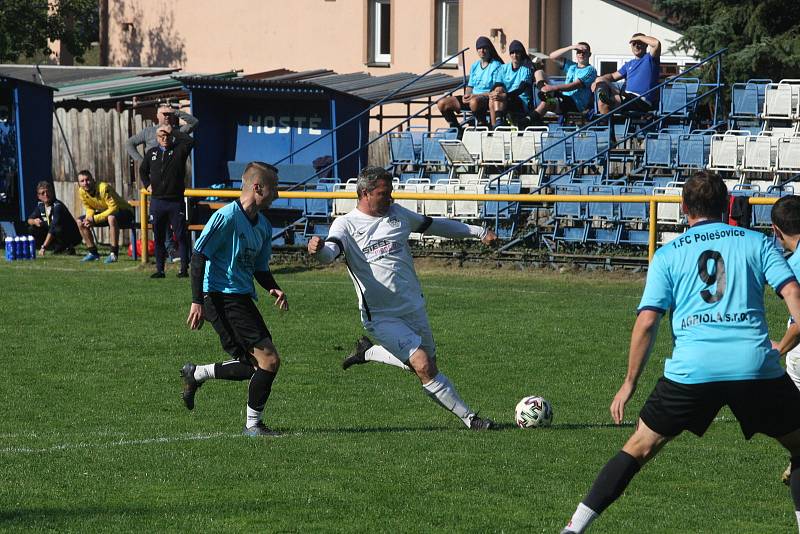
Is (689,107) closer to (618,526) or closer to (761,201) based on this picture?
(761,201)

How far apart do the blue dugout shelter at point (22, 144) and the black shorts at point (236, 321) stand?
16445 mm

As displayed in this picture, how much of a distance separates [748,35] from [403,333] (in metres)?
15.9

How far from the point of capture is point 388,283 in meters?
9.11

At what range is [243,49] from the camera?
3725 centimetres

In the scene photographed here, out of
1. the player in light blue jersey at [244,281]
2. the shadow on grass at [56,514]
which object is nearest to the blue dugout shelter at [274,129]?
the player in light blue jersey at [244,281]

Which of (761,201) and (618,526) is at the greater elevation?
(761,201)

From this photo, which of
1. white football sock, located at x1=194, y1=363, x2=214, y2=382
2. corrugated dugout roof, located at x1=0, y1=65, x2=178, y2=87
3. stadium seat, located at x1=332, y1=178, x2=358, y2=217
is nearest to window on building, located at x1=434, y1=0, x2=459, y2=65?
corrugated dugout roof, located at x1=0, y1=65, x2=178, y2=87

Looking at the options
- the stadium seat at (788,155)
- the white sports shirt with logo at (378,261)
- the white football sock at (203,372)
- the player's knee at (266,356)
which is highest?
the stadium seat at (788,155)

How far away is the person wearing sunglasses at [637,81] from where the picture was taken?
2230 cm

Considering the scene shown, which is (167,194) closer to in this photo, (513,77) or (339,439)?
Answer: (513,77)

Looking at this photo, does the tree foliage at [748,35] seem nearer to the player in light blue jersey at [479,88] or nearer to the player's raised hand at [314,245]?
the player in light blue jersey at [479,88]

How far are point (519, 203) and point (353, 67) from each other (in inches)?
643

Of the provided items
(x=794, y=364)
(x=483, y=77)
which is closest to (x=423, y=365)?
(x=794, y=364)

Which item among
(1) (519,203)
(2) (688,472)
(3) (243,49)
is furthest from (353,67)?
(2) (688,472)
